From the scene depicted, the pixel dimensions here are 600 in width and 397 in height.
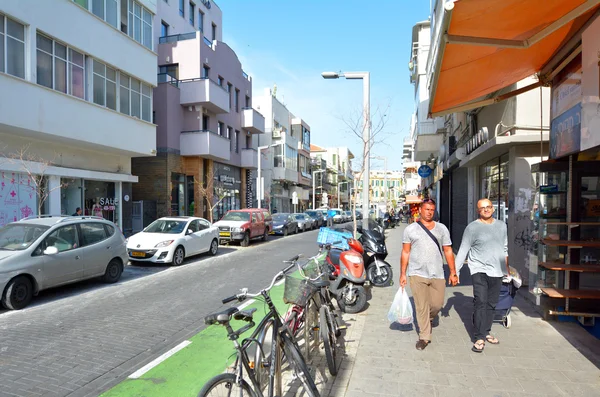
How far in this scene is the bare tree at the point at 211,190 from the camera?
24717 millimetres

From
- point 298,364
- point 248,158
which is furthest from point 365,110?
point 248,158

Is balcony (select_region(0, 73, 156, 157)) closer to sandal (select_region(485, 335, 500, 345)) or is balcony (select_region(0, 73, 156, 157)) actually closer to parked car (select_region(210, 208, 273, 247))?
parked car (select_region(210, 208, 273, 247))

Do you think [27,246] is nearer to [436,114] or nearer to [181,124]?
[436,114]

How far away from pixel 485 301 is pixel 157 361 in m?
4.04

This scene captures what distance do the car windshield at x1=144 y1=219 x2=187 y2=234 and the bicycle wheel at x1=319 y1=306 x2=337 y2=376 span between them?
9653 millimetres

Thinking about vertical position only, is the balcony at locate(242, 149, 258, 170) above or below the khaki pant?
above

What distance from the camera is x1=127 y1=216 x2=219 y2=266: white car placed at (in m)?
Answer: 11.7

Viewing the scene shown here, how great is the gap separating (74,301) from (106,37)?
12.9m

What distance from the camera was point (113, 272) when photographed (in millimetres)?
9422

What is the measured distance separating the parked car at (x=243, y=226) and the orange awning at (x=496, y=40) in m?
12.4

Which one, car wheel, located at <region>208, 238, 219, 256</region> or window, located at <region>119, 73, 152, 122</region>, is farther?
window, located at <region>119, 73, 152, 122</region>

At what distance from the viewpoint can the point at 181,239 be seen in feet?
40.7

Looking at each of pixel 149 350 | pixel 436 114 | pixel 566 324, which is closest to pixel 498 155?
pixel 436 114

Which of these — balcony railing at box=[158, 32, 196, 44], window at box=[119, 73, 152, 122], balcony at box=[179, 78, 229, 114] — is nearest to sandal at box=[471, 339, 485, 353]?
window at box=[119, 73, 152, 122]
